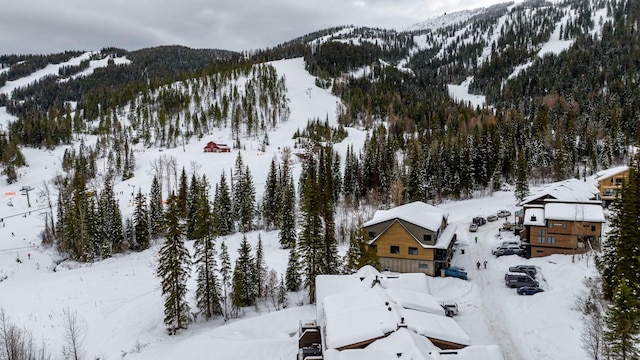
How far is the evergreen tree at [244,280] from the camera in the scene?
3762 centimetres

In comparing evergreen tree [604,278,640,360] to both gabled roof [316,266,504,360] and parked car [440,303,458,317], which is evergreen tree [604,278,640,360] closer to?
gabled roof [316,266,504,360]

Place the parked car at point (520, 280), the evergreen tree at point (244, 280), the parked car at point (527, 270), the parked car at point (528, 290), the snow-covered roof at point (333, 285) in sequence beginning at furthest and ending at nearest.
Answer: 1. the parked car at point (527, 270)
2. the evergreen tree at point (244, 280)
3. the parked car at point (520, 280)
4. the parked car at point (528, 290)
5. the snow-covered roof at point (333, 285)

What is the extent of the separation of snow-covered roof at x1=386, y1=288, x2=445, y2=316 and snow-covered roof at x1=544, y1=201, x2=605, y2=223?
84.9 ft

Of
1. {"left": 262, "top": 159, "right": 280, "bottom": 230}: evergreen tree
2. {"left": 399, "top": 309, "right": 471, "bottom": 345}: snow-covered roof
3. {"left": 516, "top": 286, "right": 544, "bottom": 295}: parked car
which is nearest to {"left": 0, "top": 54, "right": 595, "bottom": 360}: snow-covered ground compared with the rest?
{"left": 516, "top": 286, "right": 544, "bottom": 295}: parked car

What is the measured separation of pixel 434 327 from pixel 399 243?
2268 centimetres

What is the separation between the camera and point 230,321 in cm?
3662

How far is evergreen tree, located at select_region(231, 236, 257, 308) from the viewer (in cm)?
3762

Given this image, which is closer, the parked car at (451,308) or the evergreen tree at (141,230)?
the parked car at (451,308)

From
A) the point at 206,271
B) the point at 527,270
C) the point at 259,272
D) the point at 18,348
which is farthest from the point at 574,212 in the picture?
the point at 18,348

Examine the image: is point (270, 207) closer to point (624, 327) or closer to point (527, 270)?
point (527, 270)

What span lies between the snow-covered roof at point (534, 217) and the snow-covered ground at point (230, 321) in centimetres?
389

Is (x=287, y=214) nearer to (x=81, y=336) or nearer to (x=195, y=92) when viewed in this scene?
(x=81, y=336)

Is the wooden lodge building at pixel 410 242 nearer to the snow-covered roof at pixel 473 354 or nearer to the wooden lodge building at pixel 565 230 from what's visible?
the wooden lodge building at pixel 565 230

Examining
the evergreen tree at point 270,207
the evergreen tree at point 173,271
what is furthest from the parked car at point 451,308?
the evergreen tree at point 270,207
